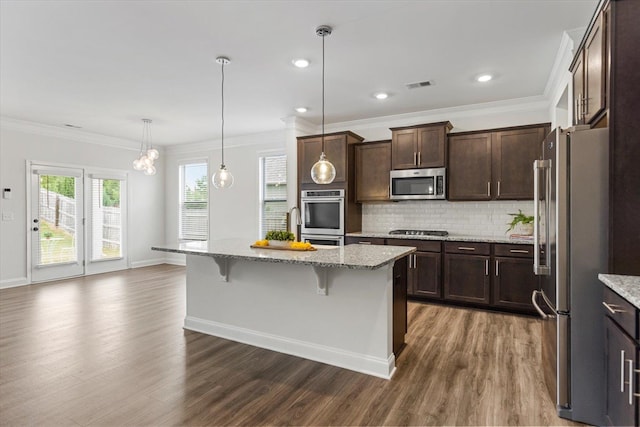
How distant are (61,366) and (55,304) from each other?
2317mm

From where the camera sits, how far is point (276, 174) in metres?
6.75

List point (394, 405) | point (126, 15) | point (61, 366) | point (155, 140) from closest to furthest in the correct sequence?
point (394, 405) → point (126, 15) → point (61, 366) → point (155, 140)

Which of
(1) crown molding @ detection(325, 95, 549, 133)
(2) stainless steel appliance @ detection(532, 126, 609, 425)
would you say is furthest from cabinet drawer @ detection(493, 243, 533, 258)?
(2) stainless steel appliance @ detection(532, 126, 609, 425)

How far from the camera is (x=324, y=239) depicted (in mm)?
5418

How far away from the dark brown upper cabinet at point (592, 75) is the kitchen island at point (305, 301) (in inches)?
63.0

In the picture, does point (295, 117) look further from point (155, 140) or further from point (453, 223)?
point (155, 140)

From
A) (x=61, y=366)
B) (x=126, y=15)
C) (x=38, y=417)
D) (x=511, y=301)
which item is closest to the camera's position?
(x=38, y=417)

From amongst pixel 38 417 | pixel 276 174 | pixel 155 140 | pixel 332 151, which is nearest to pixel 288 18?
pixel 332 151

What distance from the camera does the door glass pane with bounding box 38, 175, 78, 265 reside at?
614 cm

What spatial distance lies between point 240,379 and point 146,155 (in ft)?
11.2

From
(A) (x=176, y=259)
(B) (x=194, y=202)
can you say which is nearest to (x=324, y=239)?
(B) (x=194, y=202)

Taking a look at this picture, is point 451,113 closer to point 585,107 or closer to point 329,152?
point 329,152

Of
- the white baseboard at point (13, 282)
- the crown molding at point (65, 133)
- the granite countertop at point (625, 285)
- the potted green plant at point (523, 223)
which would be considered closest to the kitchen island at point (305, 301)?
the granite countertop at point (625, 285)

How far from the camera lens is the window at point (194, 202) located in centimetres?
764
